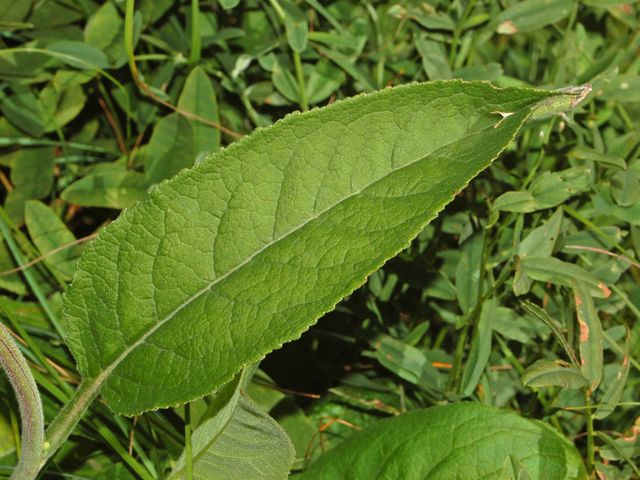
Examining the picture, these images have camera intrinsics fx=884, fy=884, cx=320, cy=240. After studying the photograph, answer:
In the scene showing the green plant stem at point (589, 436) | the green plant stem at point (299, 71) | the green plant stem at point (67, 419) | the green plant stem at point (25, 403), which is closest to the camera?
the green plant stem at point (25, 403)

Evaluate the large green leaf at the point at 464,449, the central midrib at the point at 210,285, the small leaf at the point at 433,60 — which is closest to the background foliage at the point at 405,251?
the small leaf at the point at 433,60

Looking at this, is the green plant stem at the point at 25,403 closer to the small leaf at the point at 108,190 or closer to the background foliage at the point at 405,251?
the background foliage at the point at 405,251

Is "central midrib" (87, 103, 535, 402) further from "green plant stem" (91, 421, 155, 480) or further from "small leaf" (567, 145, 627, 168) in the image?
"small leaf" (567, 145, 627, 168)

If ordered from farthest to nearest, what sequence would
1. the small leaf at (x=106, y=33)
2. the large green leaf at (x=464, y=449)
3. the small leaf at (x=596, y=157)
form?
the small leaf at (x=106, y=33)
the small leaf at (x=596, y=157)
the large green leaf at (x=464, y=449)

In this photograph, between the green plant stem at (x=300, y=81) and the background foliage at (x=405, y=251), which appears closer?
the background foliage at (x=405, y=251)

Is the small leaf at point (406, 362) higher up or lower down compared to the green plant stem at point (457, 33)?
lower down

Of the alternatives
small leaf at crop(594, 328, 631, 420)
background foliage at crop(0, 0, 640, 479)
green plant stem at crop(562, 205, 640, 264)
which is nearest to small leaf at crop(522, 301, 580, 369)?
background foliage at crop(0, 0, 640, 479)
